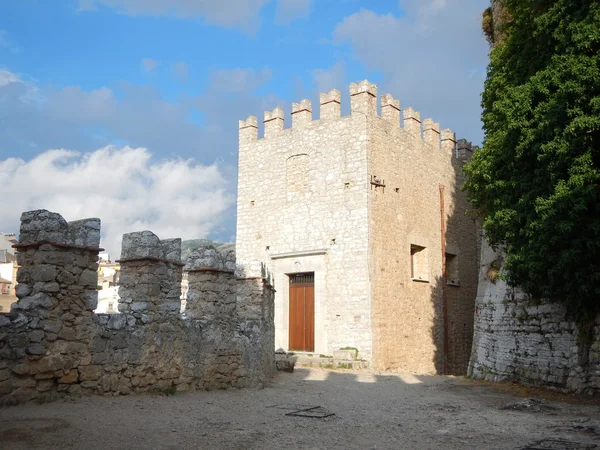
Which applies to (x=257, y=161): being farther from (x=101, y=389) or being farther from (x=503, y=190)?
(x=101, y=389)

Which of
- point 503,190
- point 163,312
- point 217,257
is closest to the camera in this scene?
point 163,312

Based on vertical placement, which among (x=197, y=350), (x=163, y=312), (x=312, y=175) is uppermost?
(x=312, y=175)

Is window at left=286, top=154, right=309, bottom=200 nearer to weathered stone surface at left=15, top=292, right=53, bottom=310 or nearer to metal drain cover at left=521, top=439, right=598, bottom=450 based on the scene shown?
weathered stone surface at left=15, top=292, right=53, bottom=310

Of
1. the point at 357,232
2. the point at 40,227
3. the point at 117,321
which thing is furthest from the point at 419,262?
the point at 40,227

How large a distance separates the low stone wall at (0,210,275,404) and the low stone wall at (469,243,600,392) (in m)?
5.44

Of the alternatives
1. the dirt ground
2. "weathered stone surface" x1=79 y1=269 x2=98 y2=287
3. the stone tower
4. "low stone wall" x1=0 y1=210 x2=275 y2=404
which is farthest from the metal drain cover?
the stone tower

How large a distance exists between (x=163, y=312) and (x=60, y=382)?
1.80 metres

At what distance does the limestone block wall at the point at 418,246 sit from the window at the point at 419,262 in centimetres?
4

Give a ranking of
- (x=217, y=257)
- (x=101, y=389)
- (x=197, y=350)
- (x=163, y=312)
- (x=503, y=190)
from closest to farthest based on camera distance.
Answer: (x=101, y=389) → (x=163, y=312) → (x=197, y=350) → (x=217, y=257) → (x=503, y=190)

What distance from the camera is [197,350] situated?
29.5 ft

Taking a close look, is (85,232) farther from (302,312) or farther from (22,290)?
(302,312)

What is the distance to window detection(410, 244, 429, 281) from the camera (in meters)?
20.4

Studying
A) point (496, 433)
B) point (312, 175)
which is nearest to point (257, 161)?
point (312, 175)

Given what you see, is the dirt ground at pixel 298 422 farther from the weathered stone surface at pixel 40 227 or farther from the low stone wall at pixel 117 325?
the weathered stone surface at pixel 40 227
